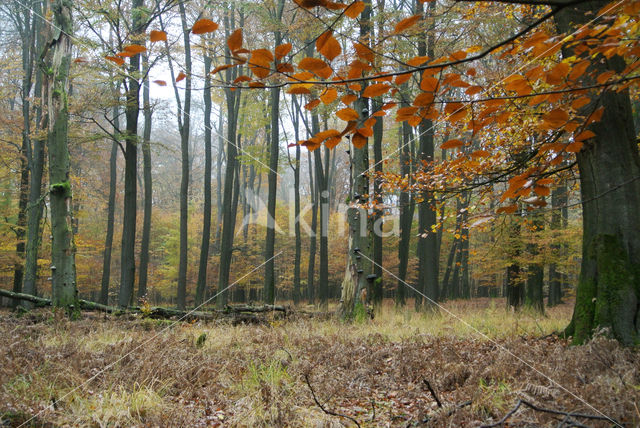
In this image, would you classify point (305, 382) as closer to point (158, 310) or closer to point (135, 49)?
point (135, 49)

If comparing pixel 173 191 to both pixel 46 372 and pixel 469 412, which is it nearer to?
pixel 46 372

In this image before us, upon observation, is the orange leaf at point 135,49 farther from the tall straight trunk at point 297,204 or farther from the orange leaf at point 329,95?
the tall straight trunk at point 297,204

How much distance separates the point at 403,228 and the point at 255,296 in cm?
1727

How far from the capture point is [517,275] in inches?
431

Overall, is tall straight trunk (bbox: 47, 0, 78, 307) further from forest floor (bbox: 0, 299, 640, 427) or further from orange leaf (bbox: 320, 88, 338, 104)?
orange leaf (bbox: 320, 88, 338, 104)

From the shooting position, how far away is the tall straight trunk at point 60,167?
6293 mm

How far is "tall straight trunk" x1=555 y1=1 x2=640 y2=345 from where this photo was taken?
12.1 ft

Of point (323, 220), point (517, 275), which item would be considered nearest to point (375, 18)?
point (517, 275)

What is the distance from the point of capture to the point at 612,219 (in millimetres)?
3859

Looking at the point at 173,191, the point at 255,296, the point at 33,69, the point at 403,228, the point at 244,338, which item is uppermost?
the point at 33,69

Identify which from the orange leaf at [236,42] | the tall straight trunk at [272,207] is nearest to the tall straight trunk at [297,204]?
the tall straight trunk at [272,207]

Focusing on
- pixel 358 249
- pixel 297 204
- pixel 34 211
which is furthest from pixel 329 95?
pixel 297 204

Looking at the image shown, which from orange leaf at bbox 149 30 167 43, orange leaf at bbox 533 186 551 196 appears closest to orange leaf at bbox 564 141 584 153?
orange leaf at bbox 533 186 551 196

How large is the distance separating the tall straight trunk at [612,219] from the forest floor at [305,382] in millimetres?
542
